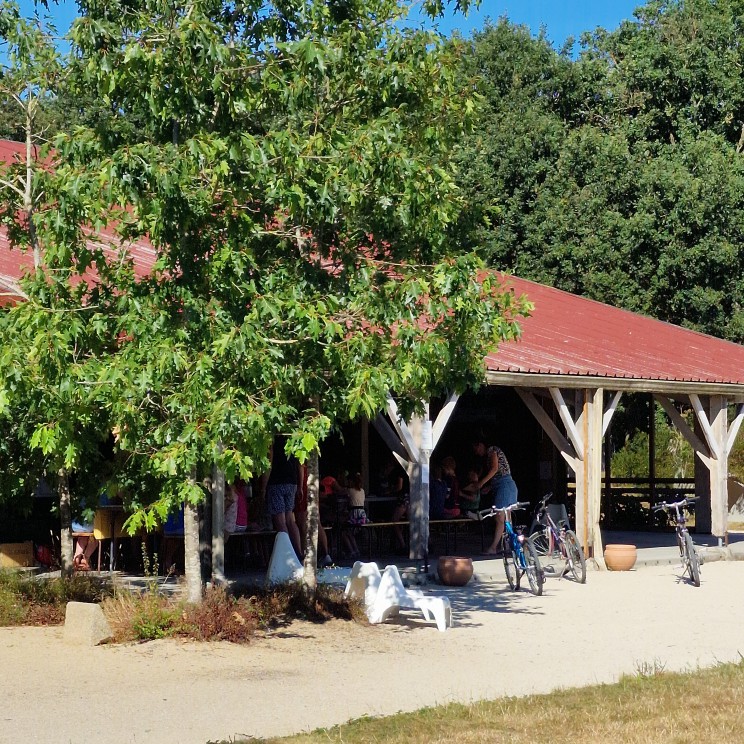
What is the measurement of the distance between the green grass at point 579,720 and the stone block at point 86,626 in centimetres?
329

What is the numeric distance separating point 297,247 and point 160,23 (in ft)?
7.07

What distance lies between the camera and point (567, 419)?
16125mm

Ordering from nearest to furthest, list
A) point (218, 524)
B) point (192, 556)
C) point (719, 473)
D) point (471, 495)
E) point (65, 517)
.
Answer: point (192, 556)
point (65, 517)
point (218, 524)
point (471, 495)
point (719, 473)

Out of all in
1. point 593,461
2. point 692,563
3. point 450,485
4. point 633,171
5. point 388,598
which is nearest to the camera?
point 388,598

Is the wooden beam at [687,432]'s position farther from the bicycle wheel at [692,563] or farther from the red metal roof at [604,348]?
the bicycle wheel at [692,563]

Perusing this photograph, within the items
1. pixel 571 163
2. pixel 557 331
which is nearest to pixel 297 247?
pixel 557 331

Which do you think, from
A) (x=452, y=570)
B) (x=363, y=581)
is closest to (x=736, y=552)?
(x=452, y=570)

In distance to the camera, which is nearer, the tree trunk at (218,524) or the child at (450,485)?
the tree trunk at (218,524)

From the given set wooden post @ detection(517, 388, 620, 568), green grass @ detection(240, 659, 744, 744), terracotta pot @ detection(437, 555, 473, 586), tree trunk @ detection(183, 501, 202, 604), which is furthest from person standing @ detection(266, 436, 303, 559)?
green grass @ detection(240, 659, 744, 744)

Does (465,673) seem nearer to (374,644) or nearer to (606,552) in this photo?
(374,644)

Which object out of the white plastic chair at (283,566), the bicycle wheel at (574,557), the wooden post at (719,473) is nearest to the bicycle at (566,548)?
the bicycle wheel at (574,557)

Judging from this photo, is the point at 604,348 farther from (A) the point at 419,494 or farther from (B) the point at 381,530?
(A) the point at 419,494

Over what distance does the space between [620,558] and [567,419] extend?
6.43 ft

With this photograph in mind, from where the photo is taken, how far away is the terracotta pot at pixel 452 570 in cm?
1378
